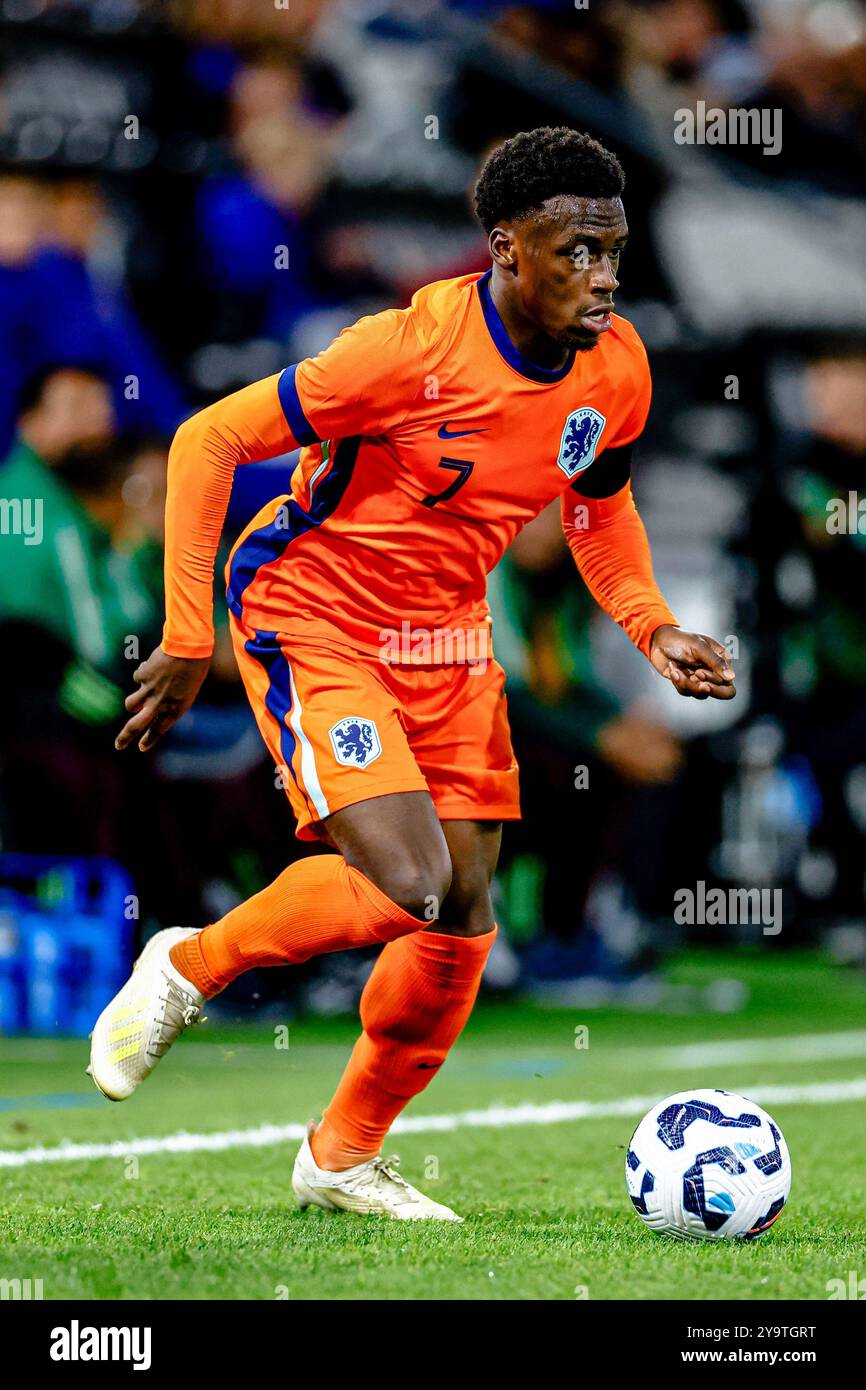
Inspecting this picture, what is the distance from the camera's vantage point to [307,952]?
459cm

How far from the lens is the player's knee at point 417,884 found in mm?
4422

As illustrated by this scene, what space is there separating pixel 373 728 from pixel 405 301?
19.9 feet

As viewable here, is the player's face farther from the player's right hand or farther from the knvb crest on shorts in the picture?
the player's right hand

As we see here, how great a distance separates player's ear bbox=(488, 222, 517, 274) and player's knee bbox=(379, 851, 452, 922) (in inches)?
54.9

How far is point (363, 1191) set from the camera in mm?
4902

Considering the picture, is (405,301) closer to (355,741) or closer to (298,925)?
(355,741)

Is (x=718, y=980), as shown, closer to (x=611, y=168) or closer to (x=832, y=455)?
(x=832, y=455)

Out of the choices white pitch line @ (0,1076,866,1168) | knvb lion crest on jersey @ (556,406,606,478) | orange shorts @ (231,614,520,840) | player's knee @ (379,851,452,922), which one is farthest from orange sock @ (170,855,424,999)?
white pitch line @ (0,1076,866,1168)

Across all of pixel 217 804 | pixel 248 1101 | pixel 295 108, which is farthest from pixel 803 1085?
pixel 295 108

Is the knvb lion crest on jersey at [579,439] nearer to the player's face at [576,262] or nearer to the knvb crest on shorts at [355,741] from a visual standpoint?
the player's face at [576,262]

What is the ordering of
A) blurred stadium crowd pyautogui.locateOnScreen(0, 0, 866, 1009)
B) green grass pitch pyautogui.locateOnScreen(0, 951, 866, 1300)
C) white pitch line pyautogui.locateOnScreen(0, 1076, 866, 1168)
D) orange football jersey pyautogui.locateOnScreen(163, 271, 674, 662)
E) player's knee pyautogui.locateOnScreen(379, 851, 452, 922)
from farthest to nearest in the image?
blurred stadium crowd pyautogui.locateOnScreen(0, 0, 866, 1009) → white pitch line pyautogui.locateOnScreen(0, 1076, 866, 1168) → orange football jersey pyautogui.locateOnScreen(163, 271, 674, 662) → player's knee pyautogui.locateOnScreen(379, 851, 452, 922) → green grass pitch pyautogui.locateOnScreen(0, 951, 866, 1300)

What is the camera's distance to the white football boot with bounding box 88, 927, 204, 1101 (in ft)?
15.4

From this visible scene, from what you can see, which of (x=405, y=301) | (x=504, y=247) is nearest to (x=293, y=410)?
(x=504, y=247)

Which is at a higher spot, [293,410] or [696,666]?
[293,410]
